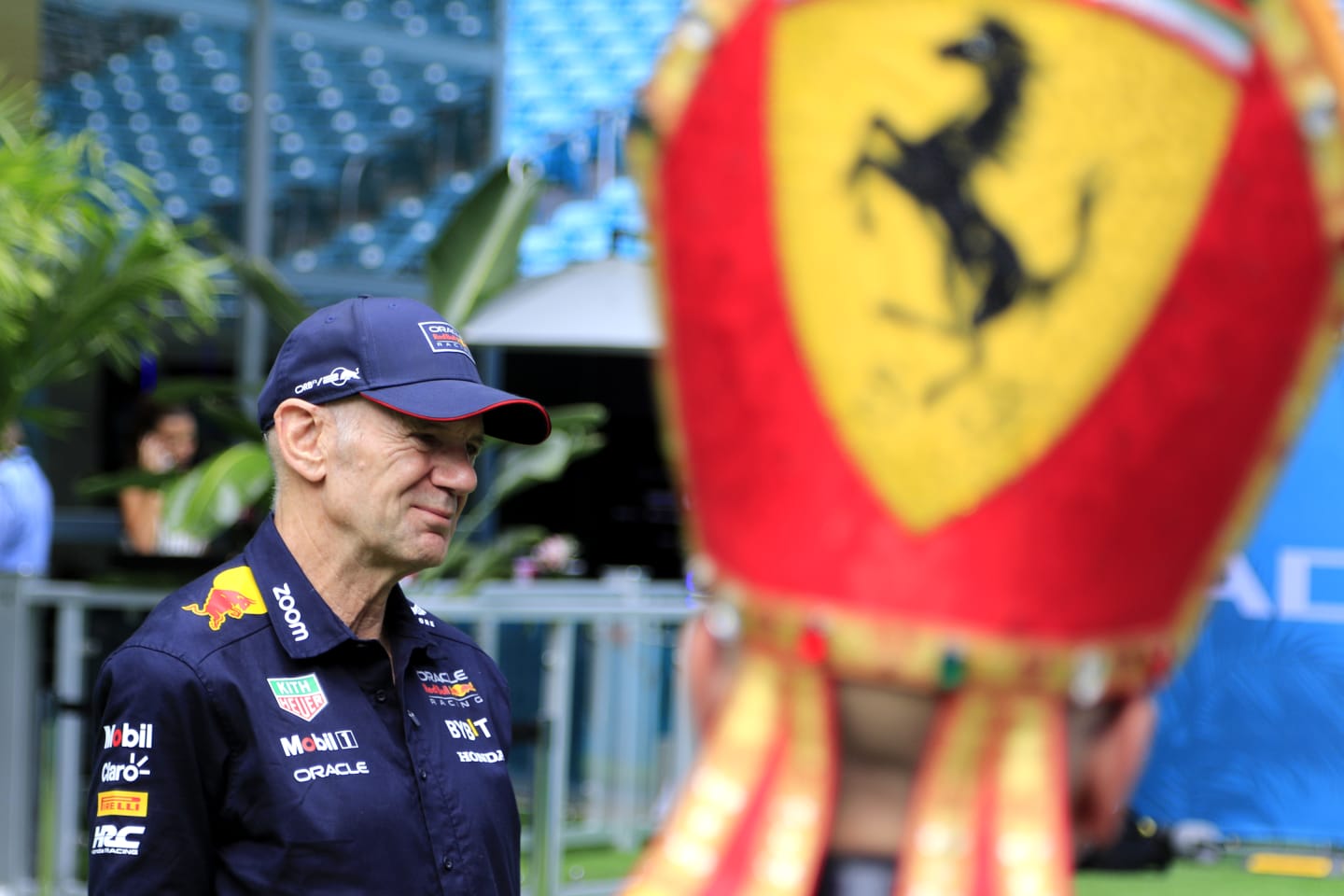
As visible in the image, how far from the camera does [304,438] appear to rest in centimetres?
197

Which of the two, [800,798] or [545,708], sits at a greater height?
[800,798]

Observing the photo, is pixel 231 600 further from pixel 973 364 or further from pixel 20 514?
pixel 20 514

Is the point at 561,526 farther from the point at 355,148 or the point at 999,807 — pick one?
the point at 999,807

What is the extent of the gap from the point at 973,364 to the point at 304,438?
1.28m

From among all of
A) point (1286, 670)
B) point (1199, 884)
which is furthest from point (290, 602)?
point (1286, 670)

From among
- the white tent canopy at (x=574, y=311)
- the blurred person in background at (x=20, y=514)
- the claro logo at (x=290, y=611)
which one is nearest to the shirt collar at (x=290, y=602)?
the claro logo at (x=290, y=611)

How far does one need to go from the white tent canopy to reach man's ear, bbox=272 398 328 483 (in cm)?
477

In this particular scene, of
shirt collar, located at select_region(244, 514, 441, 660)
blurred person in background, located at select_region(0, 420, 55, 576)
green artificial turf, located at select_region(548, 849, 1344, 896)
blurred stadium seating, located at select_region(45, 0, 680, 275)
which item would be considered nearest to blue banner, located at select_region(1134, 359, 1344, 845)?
green artificial turf, located at select_region(548, 849, 1344, 896)

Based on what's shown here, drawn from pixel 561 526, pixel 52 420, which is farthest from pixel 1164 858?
pixel 561 526

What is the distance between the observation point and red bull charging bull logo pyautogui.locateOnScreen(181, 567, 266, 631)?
6.17 feet

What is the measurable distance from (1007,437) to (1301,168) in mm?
199

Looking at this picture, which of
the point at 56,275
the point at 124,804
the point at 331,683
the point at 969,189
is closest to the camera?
the point at 969,189

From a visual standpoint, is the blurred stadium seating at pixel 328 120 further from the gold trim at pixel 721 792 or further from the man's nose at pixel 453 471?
the gold trim at pixel 721 792

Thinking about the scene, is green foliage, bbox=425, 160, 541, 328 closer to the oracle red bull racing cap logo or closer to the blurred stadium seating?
the oracle red bull racing cap logo
